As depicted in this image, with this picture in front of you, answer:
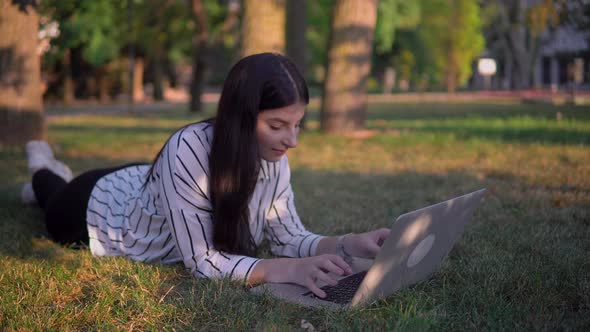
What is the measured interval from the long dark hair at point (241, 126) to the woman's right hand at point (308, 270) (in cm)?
23

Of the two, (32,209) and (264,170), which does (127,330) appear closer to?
(264,170)

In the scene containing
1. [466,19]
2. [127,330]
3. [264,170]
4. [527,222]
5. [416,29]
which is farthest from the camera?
[416,29]

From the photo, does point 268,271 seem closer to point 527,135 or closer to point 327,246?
point 327,246

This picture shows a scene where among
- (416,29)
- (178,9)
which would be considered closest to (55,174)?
(178,9)

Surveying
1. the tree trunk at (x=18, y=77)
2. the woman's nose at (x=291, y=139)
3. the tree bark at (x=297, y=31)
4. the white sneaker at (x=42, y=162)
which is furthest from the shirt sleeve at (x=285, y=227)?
the tree bark at (x=297, y=31)

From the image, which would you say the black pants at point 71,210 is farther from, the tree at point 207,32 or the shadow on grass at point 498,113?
the tree at point 207,32

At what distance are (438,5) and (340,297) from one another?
1526 inches

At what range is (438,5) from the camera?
128 ft

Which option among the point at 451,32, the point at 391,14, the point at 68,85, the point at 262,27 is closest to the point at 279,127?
the point at 262,27

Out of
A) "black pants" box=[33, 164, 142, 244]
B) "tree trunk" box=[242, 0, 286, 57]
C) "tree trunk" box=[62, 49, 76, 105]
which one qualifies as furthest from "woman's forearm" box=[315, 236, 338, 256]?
"tree trunk" box=[62, 49, 76, 105]

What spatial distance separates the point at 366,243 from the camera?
277 cm

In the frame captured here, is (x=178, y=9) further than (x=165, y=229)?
Yes

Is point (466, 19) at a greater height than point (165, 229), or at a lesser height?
greater

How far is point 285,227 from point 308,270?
79cm
